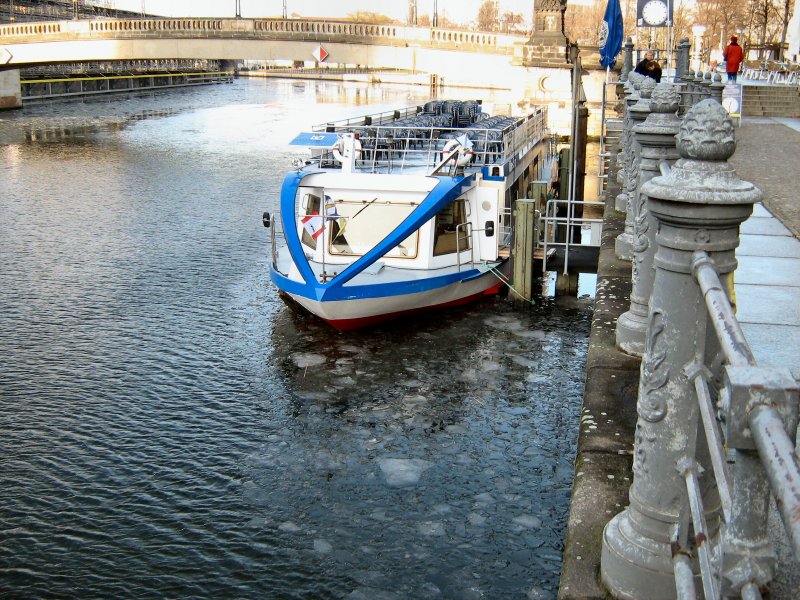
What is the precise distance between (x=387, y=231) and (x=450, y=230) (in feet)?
4.32

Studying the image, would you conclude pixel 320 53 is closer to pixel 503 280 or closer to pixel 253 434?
pixel 503 280

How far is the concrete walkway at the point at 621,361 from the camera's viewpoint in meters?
4.57

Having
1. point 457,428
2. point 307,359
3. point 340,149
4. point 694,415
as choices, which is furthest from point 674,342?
point 340,149

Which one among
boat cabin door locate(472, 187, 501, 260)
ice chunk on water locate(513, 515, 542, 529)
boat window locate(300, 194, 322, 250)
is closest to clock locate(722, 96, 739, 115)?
boat cabin door locate(472, 187, 501, 260)

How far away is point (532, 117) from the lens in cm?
2672

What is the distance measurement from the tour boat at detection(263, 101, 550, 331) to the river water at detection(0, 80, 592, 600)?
61 cm

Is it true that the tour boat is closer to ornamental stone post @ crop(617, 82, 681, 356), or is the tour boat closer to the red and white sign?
ornamental stone post @ crop(617, 82, 681, 356)

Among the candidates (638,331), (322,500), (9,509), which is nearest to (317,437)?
(322,500)

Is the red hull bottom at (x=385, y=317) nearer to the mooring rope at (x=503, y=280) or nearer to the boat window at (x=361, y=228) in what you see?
the mooring rope at (x=503, y=280)

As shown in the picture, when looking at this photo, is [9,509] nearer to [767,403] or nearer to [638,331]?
[638,331]

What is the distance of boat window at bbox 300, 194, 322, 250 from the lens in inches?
695

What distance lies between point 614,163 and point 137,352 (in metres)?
11.0

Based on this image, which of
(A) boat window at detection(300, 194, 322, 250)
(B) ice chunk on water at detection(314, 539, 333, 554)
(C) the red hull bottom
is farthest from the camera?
(A) boat window at detection(300, 194, 322, 250)

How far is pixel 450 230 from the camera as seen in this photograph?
1852cm
